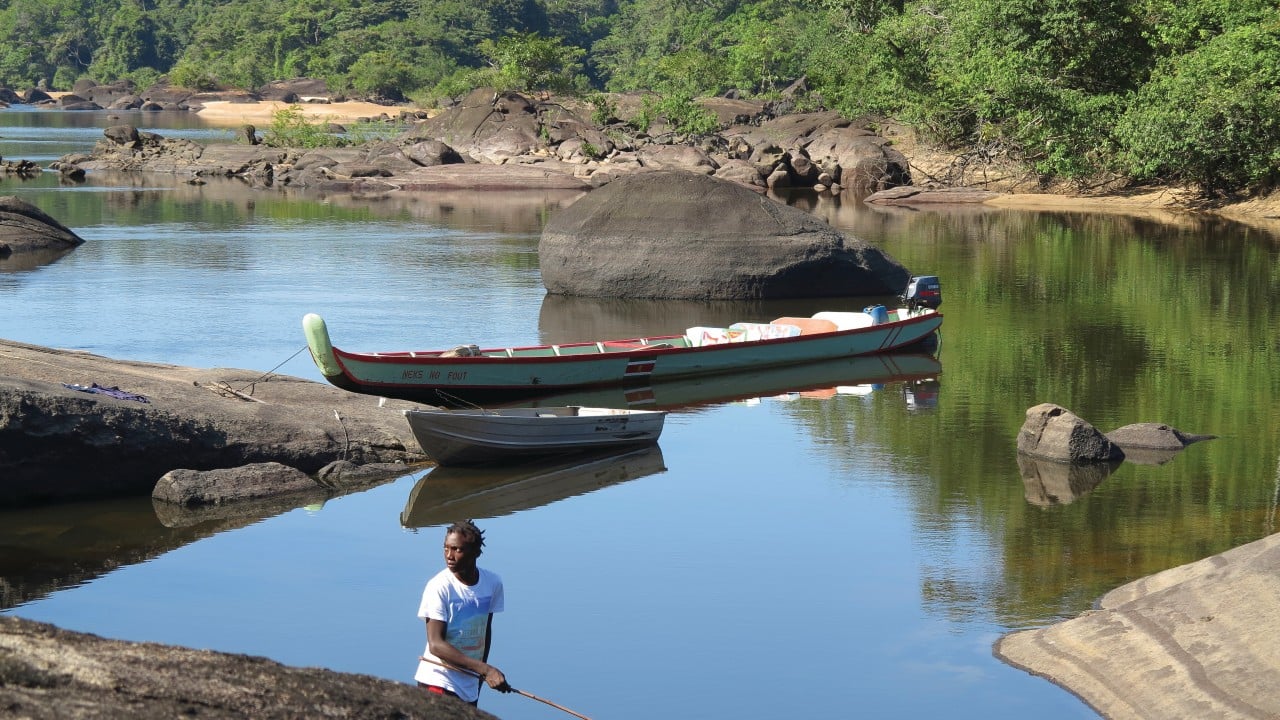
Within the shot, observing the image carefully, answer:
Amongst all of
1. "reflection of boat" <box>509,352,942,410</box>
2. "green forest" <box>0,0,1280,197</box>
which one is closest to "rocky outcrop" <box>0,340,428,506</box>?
"reflection of boat" <box>509,352,942,410</box>

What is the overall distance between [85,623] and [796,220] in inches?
803

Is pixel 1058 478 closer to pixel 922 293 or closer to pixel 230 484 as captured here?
pixel 230 484

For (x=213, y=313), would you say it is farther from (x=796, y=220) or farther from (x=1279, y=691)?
(x=1279, y=691)

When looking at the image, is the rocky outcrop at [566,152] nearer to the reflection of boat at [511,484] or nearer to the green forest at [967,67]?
the green forest at [967,67]

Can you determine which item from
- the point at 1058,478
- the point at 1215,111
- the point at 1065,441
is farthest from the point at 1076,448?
the point at 1215,111

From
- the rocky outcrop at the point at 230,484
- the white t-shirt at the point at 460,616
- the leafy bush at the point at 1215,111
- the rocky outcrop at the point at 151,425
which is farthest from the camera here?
the leafy bush at the point at 1215,111

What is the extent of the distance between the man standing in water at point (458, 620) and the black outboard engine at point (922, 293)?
18.7 metres

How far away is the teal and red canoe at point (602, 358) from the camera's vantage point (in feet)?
64.3

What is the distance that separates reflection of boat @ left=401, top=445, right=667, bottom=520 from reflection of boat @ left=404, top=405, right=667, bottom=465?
146 mm

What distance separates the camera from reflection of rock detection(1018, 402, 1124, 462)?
17.8 metres

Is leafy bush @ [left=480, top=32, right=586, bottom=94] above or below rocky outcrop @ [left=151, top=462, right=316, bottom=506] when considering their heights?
above

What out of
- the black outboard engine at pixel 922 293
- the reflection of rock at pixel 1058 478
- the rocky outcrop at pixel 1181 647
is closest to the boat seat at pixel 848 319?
the black outboard engine at pixel 922 293

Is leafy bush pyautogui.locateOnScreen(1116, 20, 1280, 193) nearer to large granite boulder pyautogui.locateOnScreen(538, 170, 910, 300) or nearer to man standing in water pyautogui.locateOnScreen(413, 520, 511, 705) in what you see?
large granite boulder pyautogui.locateOnScreen(538, 170, 910, 300)

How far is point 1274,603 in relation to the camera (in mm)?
10633
